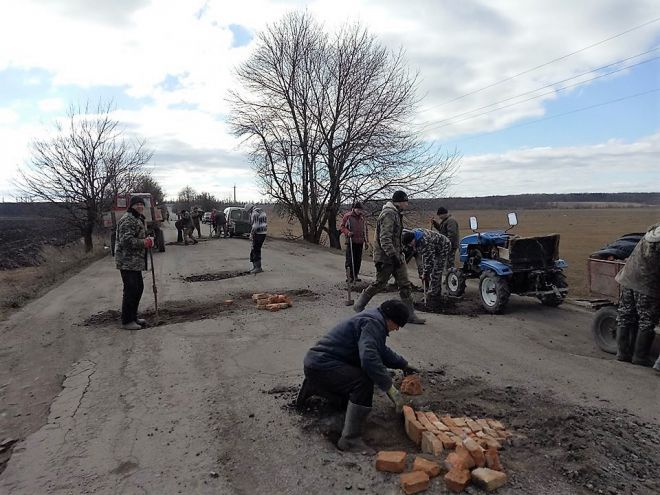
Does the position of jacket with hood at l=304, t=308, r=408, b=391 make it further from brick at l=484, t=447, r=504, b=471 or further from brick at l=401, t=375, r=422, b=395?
brick at l=484, t=447, r=504, b=471

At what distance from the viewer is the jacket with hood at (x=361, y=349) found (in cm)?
393

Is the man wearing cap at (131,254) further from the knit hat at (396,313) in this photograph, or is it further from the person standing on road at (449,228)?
the person standing on road at (449,228)

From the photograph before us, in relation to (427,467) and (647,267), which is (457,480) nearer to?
(427,467)

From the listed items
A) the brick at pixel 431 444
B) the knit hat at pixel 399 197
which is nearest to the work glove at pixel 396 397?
the brick at pixel 431 444

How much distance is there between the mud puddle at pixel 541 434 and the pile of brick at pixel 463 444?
0.33 ft

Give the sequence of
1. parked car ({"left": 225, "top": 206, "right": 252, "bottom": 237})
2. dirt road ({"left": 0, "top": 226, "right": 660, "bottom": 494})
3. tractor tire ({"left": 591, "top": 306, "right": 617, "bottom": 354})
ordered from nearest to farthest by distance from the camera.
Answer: dirt road ({"left": 0, "top": 226, "right": 660, "bottom": 494}) → tractor tire ({"left": 591, "top": 306, "right": 617, "bottom": 354}) → parked car ({"left": 225, "top": 206, "right": 252, "bottom": 237})

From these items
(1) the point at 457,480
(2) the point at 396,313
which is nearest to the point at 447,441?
(1) the point at 457,480

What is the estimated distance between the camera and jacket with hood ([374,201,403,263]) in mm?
7430

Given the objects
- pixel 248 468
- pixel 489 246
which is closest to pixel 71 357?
pixel 248 468

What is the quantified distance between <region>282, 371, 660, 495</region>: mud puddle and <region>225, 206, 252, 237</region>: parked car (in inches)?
1080

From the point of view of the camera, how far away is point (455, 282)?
9.87 metres

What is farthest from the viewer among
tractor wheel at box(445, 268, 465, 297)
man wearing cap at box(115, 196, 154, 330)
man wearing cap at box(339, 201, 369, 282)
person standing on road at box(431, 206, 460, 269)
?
man wearing cap at box(339, 201, 369, 282)

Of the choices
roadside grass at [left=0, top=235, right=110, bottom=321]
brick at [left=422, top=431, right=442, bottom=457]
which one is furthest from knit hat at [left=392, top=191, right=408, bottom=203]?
roadside grass at [left=0, top=235, right=110, bottom=321]

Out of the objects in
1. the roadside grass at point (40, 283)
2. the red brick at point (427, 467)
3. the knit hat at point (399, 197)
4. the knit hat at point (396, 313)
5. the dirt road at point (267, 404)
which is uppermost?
the knit hat at point (399, 197)
